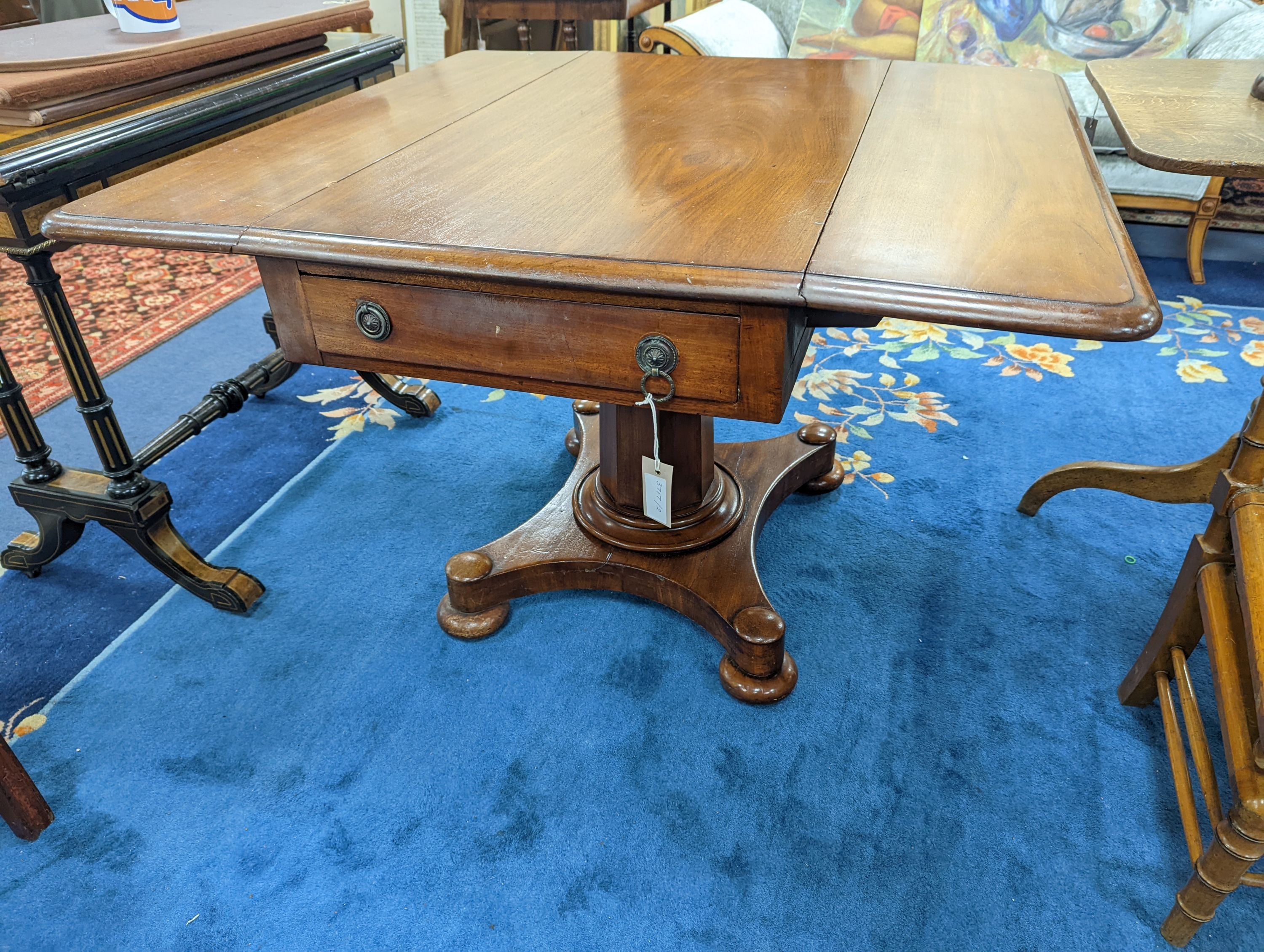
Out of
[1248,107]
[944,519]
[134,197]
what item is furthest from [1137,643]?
[134,197]

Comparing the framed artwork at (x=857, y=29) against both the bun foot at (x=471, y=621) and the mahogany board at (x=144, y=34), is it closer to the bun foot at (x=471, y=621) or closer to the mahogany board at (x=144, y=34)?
the mahogany board at (x=144, y=34)

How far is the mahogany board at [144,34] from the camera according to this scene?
1.11 metres

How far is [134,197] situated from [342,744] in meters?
0.70

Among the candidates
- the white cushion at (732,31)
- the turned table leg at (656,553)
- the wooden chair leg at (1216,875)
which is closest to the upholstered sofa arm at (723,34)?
the white cushion at (732,31)

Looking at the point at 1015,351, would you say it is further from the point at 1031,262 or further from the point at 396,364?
the point at 396,364

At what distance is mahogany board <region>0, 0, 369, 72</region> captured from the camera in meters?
1.11

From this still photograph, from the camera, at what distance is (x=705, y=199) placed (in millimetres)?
854

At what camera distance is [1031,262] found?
697 millimetres

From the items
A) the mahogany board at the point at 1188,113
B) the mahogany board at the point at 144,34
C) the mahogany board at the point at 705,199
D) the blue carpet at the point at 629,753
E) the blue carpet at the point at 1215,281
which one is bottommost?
the blue carpet at the point at 629,753

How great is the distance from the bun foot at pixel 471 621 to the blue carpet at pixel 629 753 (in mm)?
24

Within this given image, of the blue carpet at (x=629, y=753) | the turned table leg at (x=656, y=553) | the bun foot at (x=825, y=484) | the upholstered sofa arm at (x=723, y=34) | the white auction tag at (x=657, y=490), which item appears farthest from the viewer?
the upholstered sofa arm at (x=723, y=34)

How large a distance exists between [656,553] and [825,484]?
41 cm

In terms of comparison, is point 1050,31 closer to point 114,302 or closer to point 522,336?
point 522,336

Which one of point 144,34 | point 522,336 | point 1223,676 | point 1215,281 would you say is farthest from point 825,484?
point 1215,281
